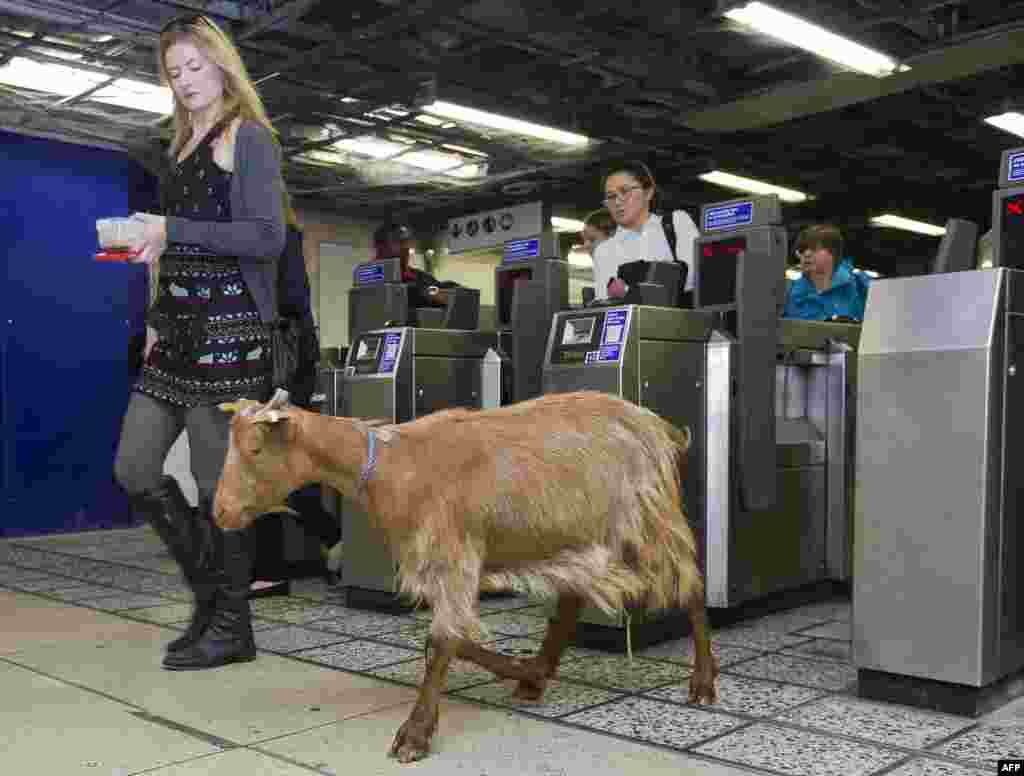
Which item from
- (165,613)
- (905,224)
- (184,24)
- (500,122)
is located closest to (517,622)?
(165,613)

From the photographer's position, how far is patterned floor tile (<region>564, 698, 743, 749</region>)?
106 inches

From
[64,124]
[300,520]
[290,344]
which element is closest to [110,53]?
[64,124]

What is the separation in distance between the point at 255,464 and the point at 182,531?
929 millimetres

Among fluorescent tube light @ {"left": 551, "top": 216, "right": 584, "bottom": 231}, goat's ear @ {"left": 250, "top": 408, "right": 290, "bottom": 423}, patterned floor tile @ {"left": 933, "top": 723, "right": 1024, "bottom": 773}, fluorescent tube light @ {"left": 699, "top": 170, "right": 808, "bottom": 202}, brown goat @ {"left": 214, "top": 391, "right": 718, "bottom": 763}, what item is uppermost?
fluorescent tube light @ {"left": 699, "top": 170, "right": 808, "bottom": 202}

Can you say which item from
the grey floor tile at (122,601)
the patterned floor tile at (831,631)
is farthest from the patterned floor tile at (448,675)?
the grey floor tile at (122,601)

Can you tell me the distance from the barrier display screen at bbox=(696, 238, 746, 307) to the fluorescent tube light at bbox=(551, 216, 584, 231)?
10112 millimetres

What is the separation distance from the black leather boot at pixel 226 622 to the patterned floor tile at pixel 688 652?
4.98 feet

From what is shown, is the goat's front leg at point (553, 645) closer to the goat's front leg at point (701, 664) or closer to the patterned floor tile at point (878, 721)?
the goat's front leg at point (701, 664)

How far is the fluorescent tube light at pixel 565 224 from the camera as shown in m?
14.6

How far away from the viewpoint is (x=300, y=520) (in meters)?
5.21

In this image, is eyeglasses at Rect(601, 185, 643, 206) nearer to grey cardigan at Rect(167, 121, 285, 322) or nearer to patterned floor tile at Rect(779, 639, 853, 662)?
grey cardigan at Rect(167, 121, 285, 322)

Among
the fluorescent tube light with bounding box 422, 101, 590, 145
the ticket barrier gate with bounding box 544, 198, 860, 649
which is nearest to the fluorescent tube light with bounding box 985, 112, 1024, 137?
the fluorescent tube light with bounding box 422, 101, 590, 145

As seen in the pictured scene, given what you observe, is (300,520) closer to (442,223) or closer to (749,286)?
(749,286)

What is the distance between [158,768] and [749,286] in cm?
291
